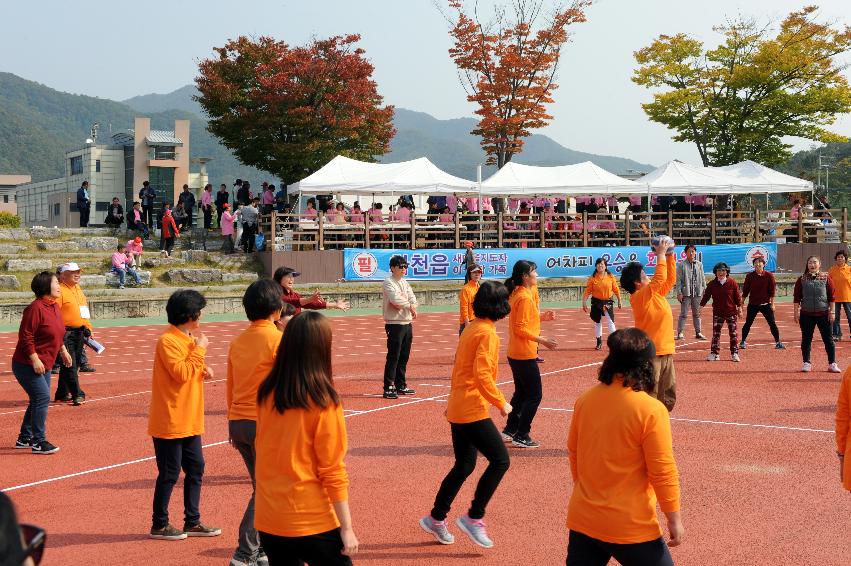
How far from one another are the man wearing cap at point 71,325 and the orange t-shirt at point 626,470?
380 inches

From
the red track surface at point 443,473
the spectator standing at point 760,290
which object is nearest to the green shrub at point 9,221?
the red track surface at point 443,473

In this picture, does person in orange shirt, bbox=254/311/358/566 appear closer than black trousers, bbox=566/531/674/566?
Yes

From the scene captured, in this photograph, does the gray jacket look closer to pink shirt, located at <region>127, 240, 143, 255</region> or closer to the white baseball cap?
the white baseball cap

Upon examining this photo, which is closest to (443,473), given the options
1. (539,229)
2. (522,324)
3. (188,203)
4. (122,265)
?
(522,324)

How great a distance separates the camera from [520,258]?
2848cm

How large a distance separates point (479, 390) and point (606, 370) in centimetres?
228

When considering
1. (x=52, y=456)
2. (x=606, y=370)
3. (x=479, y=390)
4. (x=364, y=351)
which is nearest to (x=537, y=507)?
(x=479, y=390)

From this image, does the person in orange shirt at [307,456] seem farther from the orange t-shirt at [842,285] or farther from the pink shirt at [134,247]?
the pink shirt at [134,247]

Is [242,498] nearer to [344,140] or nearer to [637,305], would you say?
[637,305]

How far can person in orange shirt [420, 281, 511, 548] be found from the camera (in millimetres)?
6383

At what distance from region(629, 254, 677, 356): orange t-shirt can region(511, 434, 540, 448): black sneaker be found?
5.06 feet

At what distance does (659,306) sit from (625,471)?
196 inches

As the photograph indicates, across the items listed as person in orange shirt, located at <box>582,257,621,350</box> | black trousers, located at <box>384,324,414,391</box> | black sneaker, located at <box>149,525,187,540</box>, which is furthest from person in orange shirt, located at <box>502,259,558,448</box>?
person in orange shirt, located at <box>582,257,621,350</box>

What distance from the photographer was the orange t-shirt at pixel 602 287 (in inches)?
695
